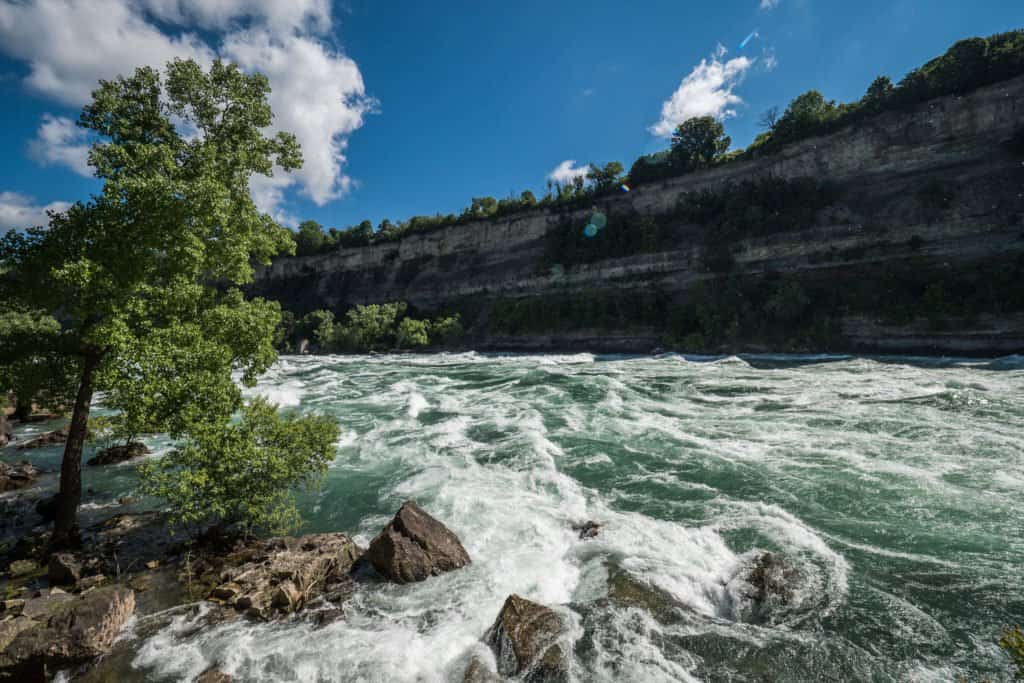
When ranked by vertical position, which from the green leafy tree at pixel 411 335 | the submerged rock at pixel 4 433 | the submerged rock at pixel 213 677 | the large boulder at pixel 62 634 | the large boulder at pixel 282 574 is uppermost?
the green leafy tree at pixel 411 335

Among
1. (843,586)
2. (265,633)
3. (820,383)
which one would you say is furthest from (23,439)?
(820,383)

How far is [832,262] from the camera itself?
116ft

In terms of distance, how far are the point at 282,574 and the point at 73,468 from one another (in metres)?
4.20

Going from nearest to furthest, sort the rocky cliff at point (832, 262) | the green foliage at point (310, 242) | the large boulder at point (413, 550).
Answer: the large boulder at point (413, 550) < the rocky cliff at point (832, 262) < the green foliage at point (310, 242)

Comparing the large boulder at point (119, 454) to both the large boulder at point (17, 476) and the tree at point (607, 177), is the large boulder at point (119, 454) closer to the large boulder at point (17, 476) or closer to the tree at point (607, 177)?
the large boulder at point (17, 476)

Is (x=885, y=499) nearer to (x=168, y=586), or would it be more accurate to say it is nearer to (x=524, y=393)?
(x=168, y=586)

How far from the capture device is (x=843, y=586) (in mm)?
5316

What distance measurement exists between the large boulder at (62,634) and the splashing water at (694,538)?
47 cm

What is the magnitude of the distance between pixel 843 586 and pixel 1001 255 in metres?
38.4

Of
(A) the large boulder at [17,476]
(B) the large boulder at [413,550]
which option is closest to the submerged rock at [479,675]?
(B) the large boulder at [413,550]

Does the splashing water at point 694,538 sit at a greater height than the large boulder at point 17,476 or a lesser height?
lesser

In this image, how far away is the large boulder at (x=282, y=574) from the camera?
5227mm

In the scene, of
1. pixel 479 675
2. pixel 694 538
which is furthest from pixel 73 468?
pixel 694 538

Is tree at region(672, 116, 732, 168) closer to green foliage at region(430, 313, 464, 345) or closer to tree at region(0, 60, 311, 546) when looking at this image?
green foliage at region(430, 313, 464, 345)
